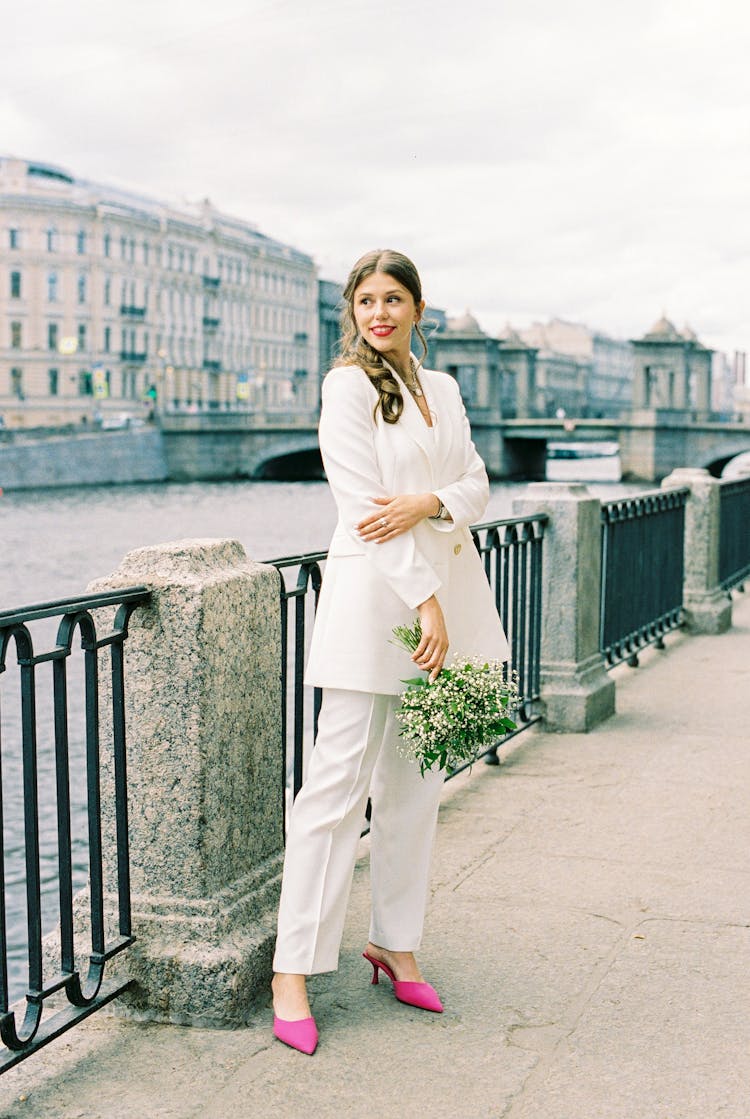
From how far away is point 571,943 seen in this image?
3584 mm

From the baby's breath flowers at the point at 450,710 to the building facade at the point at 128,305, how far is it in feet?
243

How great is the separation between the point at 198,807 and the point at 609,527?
4.50 metres

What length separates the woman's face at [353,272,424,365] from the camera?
2990mm

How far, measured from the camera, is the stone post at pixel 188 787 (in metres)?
3.02

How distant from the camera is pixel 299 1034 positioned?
295 cm

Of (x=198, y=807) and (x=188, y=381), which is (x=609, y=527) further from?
(x=188, y=381)

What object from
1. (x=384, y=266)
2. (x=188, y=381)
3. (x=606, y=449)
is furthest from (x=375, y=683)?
(x=606, y=449)

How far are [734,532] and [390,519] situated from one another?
875 cm

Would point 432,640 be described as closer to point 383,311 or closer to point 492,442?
point 383,311

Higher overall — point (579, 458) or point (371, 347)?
point (371, 347)

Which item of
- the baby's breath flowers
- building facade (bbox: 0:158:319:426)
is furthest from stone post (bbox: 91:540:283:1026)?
building facade (bbox: 0:158:319:426)

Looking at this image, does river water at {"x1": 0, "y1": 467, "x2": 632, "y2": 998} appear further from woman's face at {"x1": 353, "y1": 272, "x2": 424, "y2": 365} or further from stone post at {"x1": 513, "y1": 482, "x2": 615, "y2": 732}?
woman's face at {"x1": 353, "y1": 272, "x2": 424, "y2": 365}

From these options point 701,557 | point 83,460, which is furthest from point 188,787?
point 83,460

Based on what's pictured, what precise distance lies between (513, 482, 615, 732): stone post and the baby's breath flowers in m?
3.27
